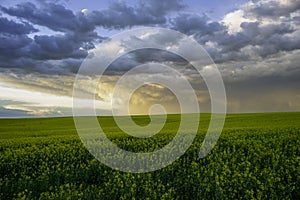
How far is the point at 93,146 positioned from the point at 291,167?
9.93 m

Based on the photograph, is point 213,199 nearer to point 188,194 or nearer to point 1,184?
point 188,194

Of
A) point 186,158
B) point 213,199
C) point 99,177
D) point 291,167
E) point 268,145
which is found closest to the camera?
point 213,199

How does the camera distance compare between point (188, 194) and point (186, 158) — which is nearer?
point (188, 194)

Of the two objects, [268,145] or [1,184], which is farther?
[268,145]

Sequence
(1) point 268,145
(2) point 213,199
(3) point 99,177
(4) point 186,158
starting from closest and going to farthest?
(2) point 213,199 → (3) point 99,177 → (4) point 186,158 → (1) point 268,145

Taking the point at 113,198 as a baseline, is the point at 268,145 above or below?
above

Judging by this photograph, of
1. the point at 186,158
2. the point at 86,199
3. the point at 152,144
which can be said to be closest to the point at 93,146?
the point at 152,144

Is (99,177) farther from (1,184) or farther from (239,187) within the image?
(239,187)

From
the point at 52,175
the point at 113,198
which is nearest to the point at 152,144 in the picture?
the point at 52,175

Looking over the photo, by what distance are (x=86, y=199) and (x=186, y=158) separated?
19.6 ft

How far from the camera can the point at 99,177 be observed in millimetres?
13852

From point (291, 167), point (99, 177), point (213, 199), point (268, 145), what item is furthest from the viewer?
point (268, 145)

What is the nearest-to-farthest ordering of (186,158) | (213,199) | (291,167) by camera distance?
(213,199) → (291,167) → (186,158)

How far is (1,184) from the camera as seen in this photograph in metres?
12.8
